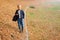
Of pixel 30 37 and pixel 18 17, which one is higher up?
pixel 18 17

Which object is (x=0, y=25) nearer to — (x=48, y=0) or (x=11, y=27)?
(x=11, y=27)

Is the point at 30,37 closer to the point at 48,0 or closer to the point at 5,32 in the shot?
the point at 5,32

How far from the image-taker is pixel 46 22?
21188 mm

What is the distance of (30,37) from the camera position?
1565cm

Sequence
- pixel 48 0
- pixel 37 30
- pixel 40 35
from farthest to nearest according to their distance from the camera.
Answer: pixel 48 0, pixel 37 30, pixel 40 35

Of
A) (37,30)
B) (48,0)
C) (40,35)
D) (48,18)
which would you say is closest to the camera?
(40,35)

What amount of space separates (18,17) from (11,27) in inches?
67.6

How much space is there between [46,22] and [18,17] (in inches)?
267

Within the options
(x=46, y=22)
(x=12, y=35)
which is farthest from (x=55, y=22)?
(x=12, y=35)

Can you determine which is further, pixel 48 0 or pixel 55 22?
pixel 48 0

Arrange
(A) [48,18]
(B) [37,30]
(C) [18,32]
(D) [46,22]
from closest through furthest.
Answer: (C) [18,32]
(B) [37,30]
(D) [46,22]
(A) [48,18]

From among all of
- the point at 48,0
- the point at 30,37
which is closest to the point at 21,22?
the point at 30,37

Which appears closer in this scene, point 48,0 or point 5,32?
point 5,32

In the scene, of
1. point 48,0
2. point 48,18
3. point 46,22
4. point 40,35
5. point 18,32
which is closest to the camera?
point 18,32
